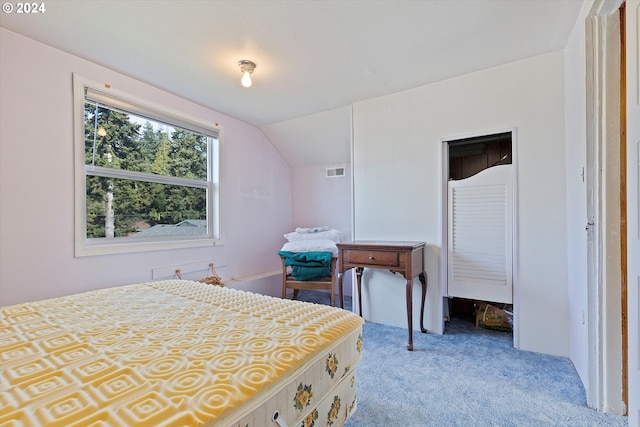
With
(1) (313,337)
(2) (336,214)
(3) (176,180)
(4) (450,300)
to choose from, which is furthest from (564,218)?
(3) (176,180)

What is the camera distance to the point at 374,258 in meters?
2.41

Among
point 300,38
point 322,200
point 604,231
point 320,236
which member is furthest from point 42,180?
point 604,231

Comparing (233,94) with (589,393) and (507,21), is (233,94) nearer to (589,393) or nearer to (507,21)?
(507,21)

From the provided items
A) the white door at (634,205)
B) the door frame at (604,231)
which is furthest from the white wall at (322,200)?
the white door at (634,205)

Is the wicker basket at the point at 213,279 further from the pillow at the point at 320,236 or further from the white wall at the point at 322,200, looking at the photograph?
the white wall at the point at 322,200

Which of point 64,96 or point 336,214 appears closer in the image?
point 64,96

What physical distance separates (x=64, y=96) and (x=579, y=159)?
11.2 feet

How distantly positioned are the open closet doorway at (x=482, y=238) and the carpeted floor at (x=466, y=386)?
347mm

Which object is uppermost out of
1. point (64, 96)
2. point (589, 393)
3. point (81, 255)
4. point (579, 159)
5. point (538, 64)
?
point (538, 64)

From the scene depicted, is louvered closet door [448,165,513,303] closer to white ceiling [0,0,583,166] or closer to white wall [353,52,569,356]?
white wall [353,52,569,356]

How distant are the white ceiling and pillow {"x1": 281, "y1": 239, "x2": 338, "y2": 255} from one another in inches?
62.8

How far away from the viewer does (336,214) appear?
391 cm

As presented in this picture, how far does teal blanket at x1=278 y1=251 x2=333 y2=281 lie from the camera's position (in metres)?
3.12

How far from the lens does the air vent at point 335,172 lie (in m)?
3.86
